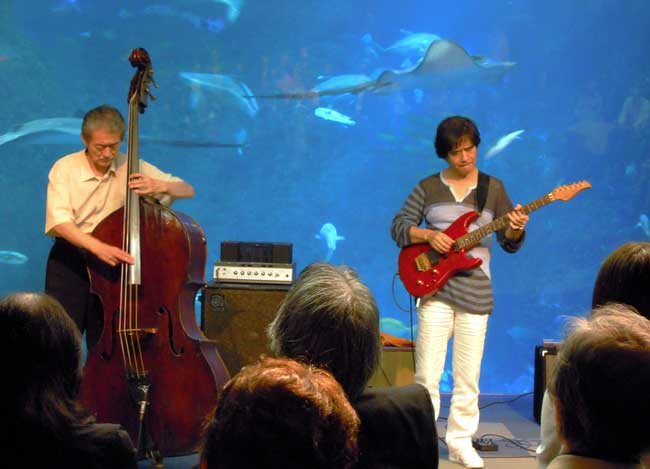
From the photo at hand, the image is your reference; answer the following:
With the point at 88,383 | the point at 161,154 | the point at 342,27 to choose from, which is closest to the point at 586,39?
the point at 342,27

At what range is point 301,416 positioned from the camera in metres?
1.29

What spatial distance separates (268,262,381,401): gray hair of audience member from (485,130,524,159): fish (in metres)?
4.95

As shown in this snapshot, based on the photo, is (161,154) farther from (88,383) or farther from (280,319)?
(280,319)

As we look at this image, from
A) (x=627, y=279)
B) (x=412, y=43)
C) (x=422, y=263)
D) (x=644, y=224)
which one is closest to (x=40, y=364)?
(x=627, y=279)

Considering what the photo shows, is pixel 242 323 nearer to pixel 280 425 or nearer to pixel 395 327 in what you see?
pixel 395 327

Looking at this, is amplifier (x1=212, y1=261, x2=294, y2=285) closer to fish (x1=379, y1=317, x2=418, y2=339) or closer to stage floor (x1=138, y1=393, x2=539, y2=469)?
stage floor (x1=138, y1=393, x2=539, y2=469)

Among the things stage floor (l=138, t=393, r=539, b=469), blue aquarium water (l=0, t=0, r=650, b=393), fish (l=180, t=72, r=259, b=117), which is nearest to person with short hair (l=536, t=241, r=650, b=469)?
stage floor (l=138, t=393, r=539, b=469)

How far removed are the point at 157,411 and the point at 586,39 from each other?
4902 mm

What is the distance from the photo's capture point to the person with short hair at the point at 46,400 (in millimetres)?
1739

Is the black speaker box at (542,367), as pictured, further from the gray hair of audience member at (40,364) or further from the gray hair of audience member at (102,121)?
the gray hair of audience member at (40,364)

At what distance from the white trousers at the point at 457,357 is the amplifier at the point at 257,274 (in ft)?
2.67

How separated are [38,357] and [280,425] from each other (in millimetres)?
757

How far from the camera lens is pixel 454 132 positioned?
4156mm

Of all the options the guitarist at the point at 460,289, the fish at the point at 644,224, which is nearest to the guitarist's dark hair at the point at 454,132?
the guitarist at the point at 460,289
